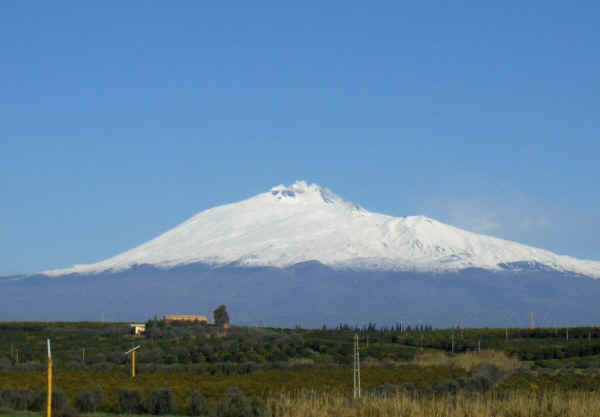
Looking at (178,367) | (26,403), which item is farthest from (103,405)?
(178,367)

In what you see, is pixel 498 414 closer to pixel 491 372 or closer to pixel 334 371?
pixel 491 372

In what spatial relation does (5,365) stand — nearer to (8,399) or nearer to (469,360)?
(8,399)

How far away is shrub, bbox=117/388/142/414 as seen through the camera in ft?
145

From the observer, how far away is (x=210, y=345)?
94438 millimetres

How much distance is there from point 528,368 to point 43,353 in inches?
1626

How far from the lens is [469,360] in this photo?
78062mm

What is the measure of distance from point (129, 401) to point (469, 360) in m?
39.1

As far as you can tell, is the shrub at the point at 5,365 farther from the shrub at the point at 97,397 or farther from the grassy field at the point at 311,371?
the shrub at the point at 97,397

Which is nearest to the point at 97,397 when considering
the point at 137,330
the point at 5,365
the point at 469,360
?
the point at 5,365

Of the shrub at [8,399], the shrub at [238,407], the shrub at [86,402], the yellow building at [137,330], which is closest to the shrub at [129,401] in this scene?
the shrub at [86,402]

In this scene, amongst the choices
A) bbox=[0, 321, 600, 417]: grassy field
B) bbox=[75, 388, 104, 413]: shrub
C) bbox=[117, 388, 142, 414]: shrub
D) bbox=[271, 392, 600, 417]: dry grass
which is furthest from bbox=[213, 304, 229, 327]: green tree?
bbox=[271, 392, 600, 417]: dry grass

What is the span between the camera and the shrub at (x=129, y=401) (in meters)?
44.1

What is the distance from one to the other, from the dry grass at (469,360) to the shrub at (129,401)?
31.9 m

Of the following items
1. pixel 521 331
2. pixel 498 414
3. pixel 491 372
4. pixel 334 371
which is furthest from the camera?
pixel 521 331
